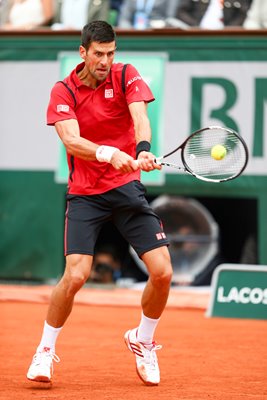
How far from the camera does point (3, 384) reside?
527cm

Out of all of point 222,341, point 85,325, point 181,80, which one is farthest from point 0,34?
point 222,341

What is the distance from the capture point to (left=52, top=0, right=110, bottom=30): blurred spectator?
1078 centimetres

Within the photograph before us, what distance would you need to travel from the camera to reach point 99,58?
17.0 ft

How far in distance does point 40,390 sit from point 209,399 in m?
0.92

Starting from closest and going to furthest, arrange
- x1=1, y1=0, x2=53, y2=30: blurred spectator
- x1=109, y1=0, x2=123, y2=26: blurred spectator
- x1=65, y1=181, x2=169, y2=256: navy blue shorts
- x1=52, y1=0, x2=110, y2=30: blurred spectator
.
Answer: x1=65, y1=181, x2=169, y2=256: navy blue shorts → x1=52, y1=0, x2=110, y2=30: blurred spectator → x1=109, y1=0, x2=123, y2=26: blurred spectator → x1=1, y1=0, x2=53, y2=30: blurred spectator

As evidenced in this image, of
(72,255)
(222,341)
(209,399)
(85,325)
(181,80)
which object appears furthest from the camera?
(181,80)

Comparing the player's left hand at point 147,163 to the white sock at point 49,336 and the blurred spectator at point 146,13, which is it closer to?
the white sock at point 49,336

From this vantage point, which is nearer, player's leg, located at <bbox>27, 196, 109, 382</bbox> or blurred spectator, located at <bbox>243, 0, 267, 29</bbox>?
player's leg, located at <bbox>27, 196, 109, 382</bbox>

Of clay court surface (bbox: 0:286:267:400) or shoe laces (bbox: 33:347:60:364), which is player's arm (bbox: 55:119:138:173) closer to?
shoe laces (bbox: 33:347:60:364)

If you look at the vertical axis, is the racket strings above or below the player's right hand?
below

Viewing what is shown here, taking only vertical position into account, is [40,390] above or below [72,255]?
below

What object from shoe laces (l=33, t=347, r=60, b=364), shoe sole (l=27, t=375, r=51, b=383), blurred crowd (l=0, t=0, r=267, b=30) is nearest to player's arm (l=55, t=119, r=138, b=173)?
shoe laces (l=33, t=347, r=60, b=364)

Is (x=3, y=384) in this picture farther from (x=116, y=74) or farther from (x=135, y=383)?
(x=116, y=74)

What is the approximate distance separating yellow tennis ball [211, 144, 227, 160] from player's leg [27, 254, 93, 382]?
89cm
